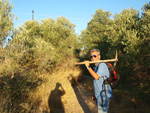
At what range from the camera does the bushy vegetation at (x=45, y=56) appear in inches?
199

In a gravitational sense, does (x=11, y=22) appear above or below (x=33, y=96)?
above

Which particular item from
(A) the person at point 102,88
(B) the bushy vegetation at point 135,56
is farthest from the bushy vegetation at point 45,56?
(A) the person at point 102,88

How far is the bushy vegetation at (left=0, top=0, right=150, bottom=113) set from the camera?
5043 millimetres

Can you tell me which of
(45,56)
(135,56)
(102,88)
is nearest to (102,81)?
(102,88)

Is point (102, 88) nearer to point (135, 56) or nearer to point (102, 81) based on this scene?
point (102, 81)

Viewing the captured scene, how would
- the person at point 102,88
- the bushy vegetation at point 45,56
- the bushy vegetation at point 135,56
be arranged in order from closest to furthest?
the person at point 102,88 → the bushy vegetation at point 45,56 → the bushy vegetation at point 135,56

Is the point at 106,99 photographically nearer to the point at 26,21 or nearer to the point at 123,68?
the point at 123,68

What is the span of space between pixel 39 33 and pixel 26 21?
1610 mm

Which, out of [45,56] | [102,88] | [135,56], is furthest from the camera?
→ [45,56]

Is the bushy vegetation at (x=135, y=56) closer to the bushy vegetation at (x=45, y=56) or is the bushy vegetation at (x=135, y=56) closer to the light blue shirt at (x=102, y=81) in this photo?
the bushy vegetation at (x=45, y=56)

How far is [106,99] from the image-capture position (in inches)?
101

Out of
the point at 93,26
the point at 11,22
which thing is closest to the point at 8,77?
the point at 11,22

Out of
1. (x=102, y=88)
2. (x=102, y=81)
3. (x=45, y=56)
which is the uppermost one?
(x=45, y=56)

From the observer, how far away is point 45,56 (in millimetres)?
8844
